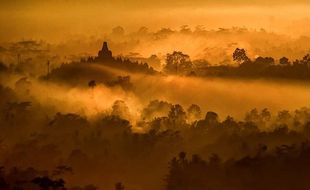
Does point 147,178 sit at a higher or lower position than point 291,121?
lower

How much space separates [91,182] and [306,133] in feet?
19.1

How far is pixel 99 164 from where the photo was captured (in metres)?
14.5

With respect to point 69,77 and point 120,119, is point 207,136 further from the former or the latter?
point 69,77

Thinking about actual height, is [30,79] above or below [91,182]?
above

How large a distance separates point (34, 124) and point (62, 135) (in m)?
0.83

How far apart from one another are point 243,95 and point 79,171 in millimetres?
4761

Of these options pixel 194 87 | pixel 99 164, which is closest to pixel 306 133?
pixel 194 87

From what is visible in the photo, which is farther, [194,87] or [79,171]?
[79,171]

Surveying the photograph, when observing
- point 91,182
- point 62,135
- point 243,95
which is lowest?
point 91,182

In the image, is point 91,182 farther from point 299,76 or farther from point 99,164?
point 299,76

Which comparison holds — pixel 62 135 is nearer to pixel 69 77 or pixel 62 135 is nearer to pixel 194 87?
pixel 69 77

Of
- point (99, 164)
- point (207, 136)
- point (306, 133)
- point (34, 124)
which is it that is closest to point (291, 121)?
point (306, 133)

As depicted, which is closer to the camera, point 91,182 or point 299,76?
point 299,76

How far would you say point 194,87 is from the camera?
1341 cm
